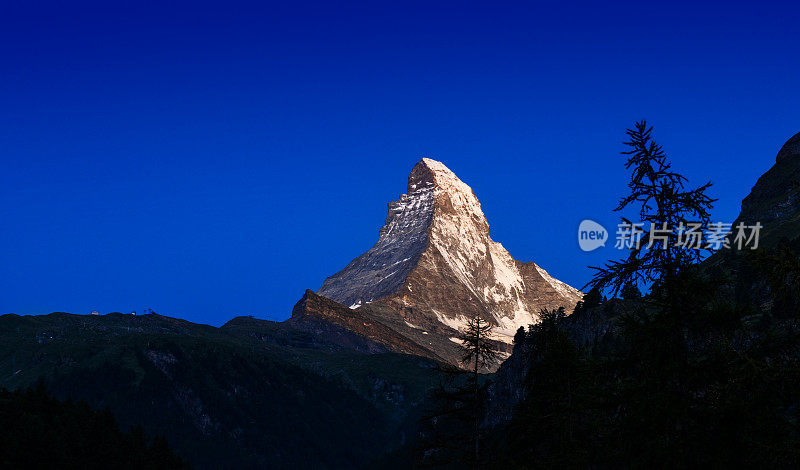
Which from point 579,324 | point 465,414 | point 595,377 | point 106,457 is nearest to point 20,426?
point 106,457

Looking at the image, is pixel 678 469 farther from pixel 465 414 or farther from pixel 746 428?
pixel 465 414

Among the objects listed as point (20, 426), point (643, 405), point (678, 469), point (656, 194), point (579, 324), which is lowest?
point (678, 469)

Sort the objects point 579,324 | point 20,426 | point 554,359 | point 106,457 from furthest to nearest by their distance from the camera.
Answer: point 579,324 → point 106,457 → point 20,426 → point 554,359

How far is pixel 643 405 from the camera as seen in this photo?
20719 millimetres

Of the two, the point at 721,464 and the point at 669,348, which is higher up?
the point at 669,348

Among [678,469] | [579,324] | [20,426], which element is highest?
[579,324]

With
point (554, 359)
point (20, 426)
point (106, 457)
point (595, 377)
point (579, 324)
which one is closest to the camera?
point (595, 377)

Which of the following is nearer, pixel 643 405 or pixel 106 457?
pixel 643 405

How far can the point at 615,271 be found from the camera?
71.4ft

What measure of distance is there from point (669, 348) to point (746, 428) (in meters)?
2.67

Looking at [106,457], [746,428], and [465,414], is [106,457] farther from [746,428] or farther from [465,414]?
[746,428]

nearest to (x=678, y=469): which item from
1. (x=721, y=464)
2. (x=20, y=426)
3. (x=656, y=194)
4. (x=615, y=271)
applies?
(x=721, y=464)

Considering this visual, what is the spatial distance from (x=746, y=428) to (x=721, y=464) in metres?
1.12

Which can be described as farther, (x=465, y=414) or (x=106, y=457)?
(x=106, y=457)
